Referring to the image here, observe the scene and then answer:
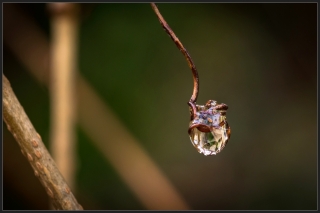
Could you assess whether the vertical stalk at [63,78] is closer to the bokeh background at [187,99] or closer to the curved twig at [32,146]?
Result: the bokeh background at [187,99]

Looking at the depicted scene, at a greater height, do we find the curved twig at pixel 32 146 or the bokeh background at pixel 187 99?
the bokeh background at pixel 187 99

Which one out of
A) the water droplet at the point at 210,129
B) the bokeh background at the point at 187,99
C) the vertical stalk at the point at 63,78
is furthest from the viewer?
the bokeh background at the point at 187,99

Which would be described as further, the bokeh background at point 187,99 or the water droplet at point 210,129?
the bokeh background at point 187,99

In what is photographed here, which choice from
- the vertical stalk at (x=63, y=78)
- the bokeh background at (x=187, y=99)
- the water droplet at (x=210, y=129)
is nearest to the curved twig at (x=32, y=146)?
the water droplet at (x=210, y=129)

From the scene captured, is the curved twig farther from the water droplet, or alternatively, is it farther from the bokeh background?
the bokeh background

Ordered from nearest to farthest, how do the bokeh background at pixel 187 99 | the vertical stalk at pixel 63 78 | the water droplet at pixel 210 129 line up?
the water droplet at pixel 210 129, the vertical stalk at pixel 63 78, the bokeh background at pixel 187 99

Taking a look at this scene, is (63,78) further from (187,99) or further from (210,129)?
(210,129)
